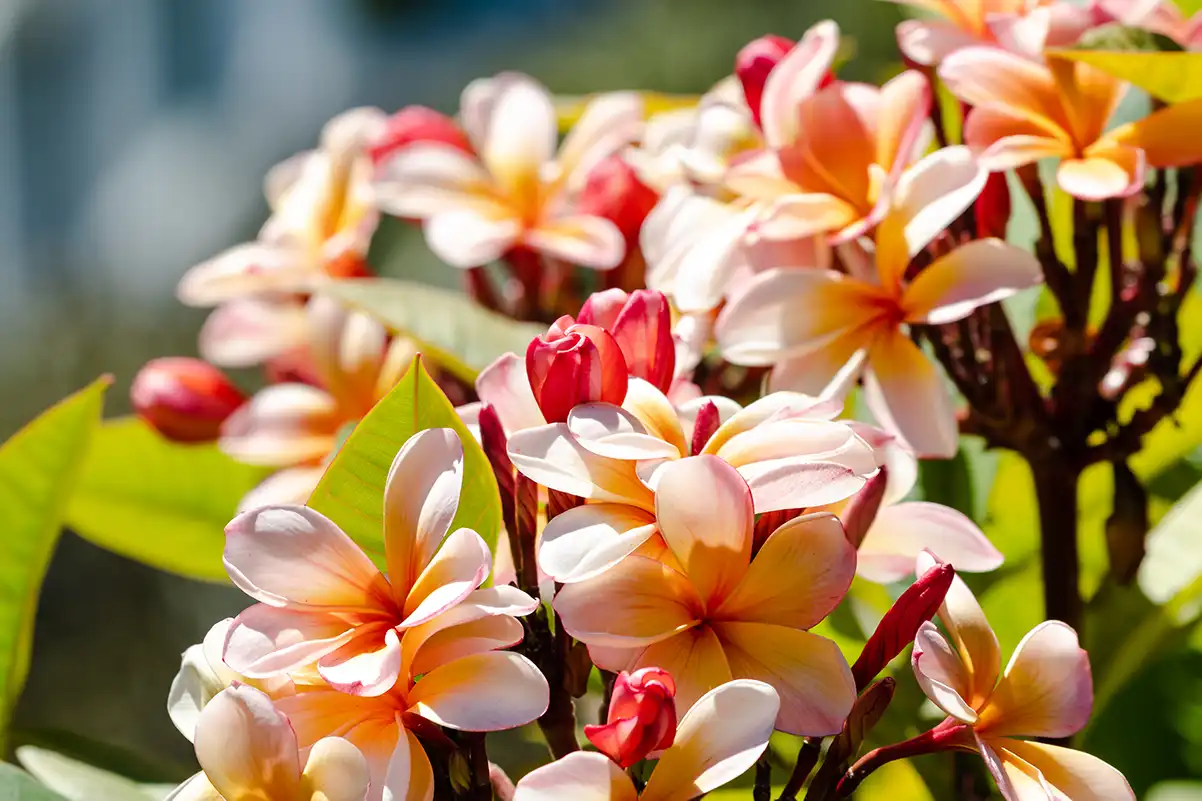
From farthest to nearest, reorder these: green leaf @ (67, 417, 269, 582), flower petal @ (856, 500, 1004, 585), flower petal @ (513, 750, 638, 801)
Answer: green leaf @ (67, 417, 269, 582) < flower petal @ (856, 500, 1004, 585) < flower petal @ (513, 750, 638, 801)

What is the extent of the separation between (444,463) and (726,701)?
9 cm

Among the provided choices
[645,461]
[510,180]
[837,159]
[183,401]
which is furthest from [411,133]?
[645,461]

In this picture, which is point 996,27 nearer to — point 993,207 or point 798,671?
point 993,207

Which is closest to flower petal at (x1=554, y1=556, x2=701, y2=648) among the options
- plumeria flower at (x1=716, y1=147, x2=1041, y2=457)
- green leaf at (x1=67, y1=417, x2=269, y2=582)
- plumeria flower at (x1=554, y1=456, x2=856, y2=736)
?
plumeria flower at (x1=554, y1=456, x2=856, y2=736)

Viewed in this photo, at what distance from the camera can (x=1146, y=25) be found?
449 mm

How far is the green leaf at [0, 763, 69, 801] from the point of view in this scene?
1.16 feet

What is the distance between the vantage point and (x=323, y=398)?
23.8 inches

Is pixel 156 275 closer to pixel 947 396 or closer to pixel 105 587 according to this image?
pixel 105 587

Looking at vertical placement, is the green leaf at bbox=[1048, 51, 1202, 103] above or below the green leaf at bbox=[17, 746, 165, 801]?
above

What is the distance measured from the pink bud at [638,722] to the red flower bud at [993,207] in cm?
25

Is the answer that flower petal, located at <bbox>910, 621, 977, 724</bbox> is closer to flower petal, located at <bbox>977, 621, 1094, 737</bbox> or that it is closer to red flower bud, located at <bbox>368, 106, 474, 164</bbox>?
flower petal, located at <bbox>977, 621, 1094, 737</bbox>

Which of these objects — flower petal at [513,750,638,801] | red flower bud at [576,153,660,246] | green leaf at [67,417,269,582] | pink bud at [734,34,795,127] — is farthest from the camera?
green leaf at [67,417,269,582]

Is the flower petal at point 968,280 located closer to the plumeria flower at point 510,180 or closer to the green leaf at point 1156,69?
the green leaf at point 1156,69

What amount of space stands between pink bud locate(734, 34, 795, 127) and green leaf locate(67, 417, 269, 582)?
371mm
